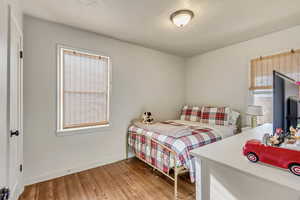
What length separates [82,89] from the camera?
252 cm

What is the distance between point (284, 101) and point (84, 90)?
266cm

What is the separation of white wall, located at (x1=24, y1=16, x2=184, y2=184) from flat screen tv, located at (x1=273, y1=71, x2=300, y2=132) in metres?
2.48

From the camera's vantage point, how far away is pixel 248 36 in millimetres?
2709

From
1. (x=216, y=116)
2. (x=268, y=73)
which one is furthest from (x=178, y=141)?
(x=268, y=73)

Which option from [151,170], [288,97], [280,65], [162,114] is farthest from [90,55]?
[280,65]

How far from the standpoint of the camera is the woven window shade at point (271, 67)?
2.35m

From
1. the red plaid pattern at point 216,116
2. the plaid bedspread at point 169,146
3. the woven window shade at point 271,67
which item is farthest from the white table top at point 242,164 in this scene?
the woven window shade at point 271,67

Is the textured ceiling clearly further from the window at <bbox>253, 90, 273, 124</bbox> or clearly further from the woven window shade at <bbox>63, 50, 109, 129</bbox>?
the window at <bbox>253, 90, 273, 124</bbox>

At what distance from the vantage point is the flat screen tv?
2.91 ft

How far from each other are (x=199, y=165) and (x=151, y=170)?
5.80ft

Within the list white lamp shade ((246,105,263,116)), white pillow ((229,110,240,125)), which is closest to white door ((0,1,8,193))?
white lamp shade ((246,105,263,116))

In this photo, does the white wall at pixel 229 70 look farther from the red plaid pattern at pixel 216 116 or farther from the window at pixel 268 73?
the red plaid pattern at pixel 216 116

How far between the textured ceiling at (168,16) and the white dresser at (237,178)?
179cm

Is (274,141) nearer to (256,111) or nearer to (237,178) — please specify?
(237,178)
